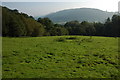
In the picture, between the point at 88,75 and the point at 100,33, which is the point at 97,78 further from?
the point at 100,33

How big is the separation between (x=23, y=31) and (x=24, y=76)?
37317mm

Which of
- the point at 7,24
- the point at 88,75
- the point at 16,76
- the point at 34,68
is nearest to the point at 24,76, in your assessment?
the point at 16,76

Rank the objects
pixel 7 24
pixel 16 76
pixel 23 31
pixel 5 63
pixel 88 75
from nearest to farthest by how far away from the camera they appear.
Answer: pixel 16 76 → pixel 88 75 → pixel 5 63 → pixel 7 24 → pixel 23 31

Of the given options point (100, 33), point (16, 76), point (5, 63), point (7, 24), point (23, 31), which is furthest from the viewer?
point (100, 33)

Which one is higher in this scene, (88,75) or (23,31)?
(23,31)

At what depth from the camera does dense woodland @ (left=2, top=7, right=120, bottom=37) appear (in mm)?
42438

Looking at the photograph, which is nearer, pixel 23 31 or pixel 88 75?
pixel 88 75

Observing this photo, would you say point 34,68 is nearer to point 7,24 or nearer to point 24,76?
point 24,76

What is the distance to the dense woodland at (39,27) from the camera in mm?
42438

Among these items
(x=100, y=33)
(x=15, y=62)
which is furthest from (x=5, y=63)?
Result: (x=100, y=33)

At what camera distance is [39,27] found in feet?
186

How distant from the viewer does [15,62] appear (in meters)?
12.9

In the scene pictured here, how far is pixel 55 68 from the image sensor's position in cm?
1190

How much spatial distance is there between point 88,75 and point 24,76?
4.74 meters
